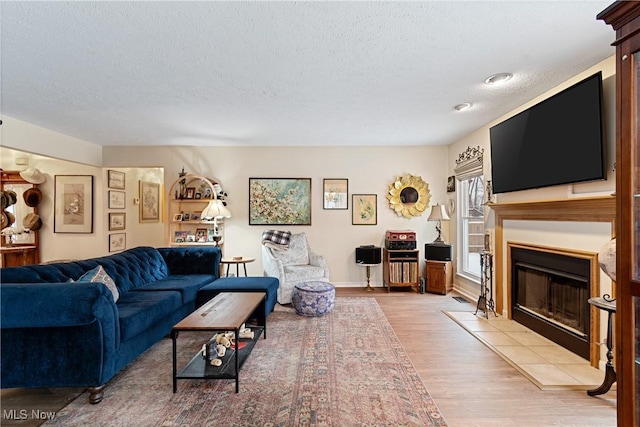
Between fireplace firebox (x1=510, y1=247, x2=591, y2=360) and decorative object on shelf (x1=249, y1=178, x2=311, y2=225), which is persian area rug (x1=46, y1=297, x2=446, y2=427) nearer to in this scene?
fireplace firebox (x1=510, y1=247, x2=591, y2=360)

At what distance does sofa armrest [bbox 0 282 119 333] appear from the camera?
75.5 inches

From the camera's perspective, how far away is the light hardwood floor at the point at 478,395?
6.22ft

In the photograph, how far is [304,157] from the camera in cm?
539

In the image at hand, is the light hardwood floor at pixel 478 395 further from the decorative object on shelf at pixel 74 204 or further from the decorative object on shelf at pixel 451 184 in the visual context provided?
the decorative object on shelf at pixel 74 204

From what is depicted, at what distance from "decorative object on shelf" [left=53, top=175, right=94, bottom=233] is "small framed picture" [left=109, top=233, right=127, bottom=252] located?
343 millimetres

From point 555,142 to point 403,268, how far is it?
2.86 m

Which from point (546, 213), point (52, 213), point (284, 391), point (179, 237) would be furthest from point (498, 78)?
point (52, 213)

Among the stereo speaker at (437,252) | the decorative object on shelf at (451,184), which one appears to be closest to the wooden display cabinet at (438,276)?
the stereo speaker at (437,252)

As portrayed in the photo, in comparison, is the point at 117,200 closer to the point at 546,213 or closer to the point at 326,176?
the point at 326,176

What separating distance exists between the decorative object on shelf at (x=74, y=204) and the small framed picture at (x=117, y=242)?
34 centimetres

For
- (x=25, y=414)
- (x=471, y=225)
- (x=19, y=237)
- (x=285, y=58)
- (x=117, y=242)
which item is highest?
(x=285, y=58)

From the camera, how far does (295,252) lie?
4820 mm

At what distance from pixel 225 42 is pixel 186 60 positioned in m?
0.45

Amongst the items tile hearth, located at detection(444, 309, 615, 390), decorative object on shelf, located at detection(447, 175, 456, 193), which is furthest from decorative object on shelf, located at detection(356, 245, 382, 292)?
tile hearth, located at detection(444, 309, 615, 390)
